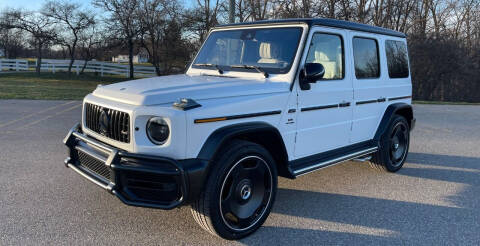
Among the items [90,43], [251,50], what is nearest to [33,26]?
[90,43]

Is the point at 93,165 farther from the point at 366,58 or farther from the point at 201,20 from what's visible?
the point at 201,20

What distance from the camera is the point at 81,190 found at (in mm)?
4746

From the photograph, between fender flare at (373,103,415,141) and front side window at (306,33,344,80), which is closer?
front side window at (306,33,344,80)

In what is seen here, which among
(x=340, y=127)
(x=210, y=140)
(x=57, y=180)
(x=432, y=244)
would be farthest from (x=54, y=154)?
(x=432, y=244)

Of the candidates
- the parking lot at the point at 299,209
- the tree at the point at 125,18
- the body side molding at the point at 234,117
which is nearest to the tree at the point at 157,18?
the tree at the point at 125,18

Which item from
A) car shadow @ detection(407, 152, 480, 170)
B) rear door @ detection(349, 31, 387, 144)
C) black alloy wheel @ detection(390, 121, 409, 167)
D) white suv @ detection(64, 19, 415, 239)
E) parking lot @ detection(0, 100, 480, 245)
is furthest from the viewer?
car shadow @ detection(407, 152, 480, 170)

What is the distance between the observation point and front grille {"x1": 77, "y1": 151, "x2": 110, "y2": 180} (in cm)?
346

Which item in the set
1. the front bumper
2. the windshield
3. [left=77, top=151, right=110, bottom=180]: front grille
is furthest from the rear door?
[left=77, top=151, right=110, bottom=180]: front grille

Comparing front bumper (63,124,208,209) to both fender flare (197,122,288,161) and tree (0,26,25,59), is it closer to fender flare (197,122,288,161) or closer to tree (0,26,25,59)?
fender flare (197,122,288,161)

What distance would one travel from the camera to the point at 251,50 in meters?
4.52

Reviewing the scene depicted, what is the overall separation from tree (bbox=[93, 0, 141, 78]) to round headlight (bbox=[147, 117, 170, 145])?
2643 cm

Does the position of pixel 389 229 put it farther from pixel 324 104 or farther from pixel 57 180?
pixel 57 180

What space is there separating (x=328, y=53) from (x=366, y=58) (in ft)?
3.03

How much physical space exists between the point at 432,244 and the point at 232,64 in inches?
110
